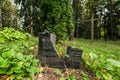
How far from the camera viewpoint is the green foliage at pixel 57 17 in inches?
370

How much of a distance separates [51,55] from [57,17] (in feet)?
16.3

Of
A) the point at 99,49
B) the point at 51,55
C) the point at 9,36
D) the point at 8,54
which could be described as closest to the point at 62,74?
the point at 51,55

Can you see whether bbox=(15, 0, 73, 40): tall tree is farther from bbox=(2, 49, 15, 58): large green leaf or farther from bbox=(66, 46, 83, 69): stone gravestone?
bbox=(2, 49, 15, 58): large green leaf

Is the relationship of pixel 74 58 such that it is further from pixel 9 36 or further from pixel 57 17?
pixel 57 17

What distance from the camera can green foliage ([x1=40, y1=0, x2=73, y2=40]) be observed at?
30.8 ft

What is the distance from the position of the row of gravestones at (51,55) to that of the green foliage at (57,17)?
457cm

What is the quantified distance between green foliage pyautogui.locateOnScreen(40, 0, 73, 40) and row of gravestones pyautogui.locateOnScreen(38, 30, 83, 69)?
180 inches

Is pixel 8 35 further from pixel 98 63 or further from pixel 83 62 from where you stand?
pixel 98 63

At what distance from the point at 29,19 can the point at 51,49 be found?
15741 millimetres

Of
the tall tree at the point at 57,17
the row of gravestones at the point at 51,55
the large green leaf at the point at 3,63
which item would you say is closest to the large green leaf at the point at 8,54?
the large green leaf at the point at 3,63

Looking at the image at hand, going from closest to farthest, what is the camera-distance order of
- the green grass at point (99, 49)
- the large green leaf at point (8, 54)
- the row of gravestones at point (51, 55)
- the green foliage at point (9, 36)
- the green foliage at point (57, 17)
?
the large green leaf at point (8, 54) → the row of gravestones at point (51, 55) → the green foliage at point (9, 36) → the green grass at point (99, 49) → the green foliage at point (57, 17)

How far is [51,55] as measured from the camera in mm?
4629

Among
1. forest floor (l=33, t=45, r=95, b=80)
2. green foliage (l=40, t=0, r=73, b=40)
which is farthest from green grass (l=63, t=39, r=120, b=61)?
forest floor (l=33, t=45, r=95, b=80)

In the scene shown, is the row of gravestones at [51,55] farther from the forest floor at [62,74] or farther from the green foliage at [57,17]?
the green foliage at [57,17]
